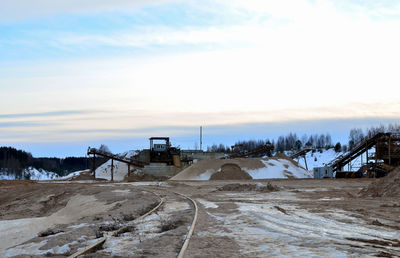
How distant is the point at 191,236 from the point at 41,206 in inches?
853

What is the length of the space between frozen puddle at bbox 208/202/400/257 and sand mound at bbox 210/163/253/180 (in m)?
35.6

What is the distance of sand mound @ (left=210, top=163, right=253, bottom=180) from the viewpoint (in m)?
51.3

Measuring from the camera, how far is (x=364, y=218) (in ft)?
46.5

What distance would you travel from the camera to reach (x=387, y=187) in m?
24.7

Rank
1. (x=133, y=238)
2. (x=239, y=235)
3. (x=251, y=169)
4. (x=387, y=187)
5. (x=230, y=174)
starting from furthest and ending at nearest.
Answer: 1. (x=251, y=169)
2. (x=230, y=174)
3. (x=387, y=187)
4. (x=239, y=235)
5. (x=133, y=238)

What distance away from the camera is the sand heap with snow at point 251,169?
5303 centimetres

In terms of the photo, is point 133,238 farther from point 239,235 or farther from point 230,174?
point 230,174

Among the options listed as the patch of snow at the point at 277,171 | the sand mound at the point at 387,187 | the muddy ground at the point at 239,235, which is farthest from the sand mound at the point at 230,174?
the muddy ground at the point at 239,235

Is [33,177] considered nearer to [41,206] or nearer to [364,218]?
[41,206]

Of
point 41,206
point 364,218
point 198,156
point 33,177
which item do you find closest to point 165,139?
point 198,156

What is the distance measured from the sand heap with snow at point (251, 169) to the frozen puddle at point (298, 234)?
37.4 meters

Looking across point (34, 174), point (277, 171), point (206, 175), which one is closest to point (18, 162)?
point (34, 174)

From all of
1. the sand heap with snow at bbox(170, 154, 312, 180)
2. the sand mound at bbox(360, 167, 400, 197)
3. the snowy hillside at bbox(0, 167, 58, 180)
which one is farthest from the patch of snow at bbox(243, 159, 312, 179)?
the snowy hillside at bbox(0, 167, 58, 180)

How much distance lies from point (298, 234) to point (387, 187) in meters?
15.9
